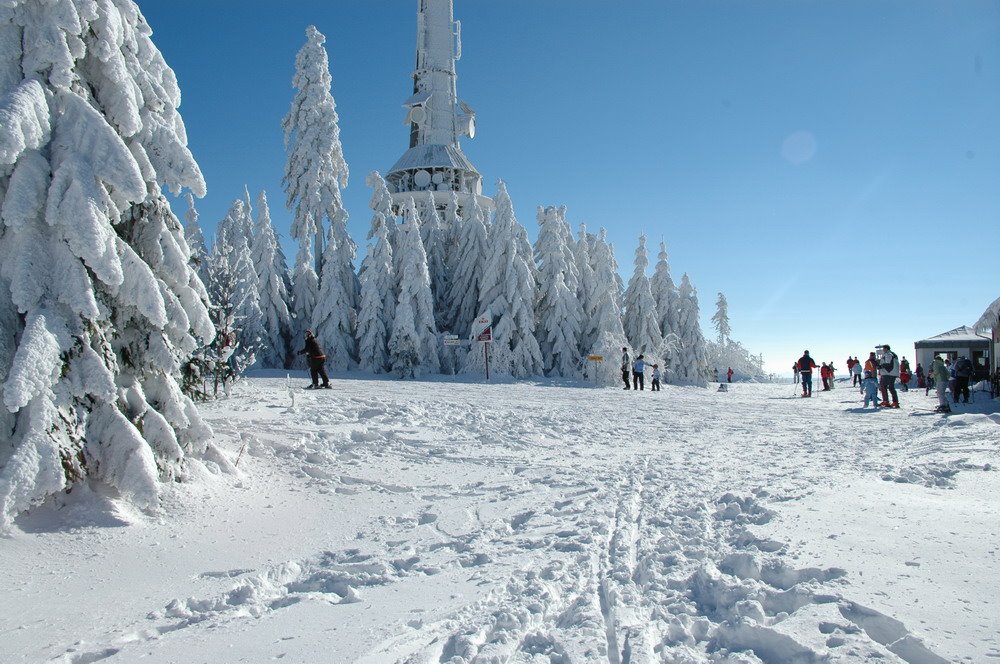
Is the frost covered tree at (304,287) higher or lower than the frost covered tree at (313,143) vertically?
lower

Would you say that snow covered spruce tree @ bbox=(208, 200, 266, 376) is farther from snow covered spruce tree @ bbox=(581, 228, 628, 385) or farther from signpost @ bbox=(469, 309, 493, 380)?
snow covered spruce tree @ bbox=(581, 228, 628, 385)

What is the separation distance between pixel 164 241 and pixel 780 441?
410 inches

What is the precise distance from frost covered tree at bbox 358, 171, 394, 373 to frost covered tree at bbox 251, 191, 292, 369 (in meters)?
3.93

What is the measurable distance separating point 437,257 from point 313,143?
9.71 m

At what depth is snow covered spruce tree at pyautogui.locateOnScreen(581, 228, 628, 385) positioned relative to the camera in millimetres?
29922

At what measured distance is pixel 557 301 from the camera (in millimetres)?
32688

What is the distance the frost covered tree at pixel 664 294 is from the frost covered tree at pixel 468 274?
12.2 m

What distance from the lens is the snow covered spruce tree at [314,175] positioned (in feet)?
100

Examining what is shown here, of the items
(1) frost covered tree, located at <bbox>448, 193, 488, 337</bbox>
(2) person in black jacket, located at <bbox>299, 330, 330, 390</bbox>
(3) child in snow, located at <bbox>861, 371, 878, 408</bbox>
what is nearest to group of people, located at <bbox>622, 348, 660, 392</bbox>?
(3) child in snow, located at <bbox>861, 371, 878, 408</bbox>

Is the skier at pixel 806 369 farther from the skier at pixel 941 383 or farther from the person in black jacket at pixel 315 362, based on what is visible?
the person in black jacket at pixel 315 362

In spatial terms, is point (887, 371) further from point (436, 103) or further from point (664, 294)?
point (436, 103)

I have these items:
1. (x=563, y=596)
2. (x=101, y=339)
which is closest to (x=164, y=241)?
(x=101, y=339)

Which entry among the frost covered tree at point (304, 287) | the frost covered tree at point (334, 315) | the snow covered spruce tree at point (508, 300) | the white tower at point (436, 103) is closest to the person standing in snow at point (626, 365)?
the snow covered spruce tree at point (508, 300)

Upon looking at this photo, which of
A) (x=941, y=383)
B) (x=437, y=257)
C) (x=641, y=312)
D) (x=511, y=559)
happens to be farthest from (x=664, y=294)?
(x=511, y=559)
